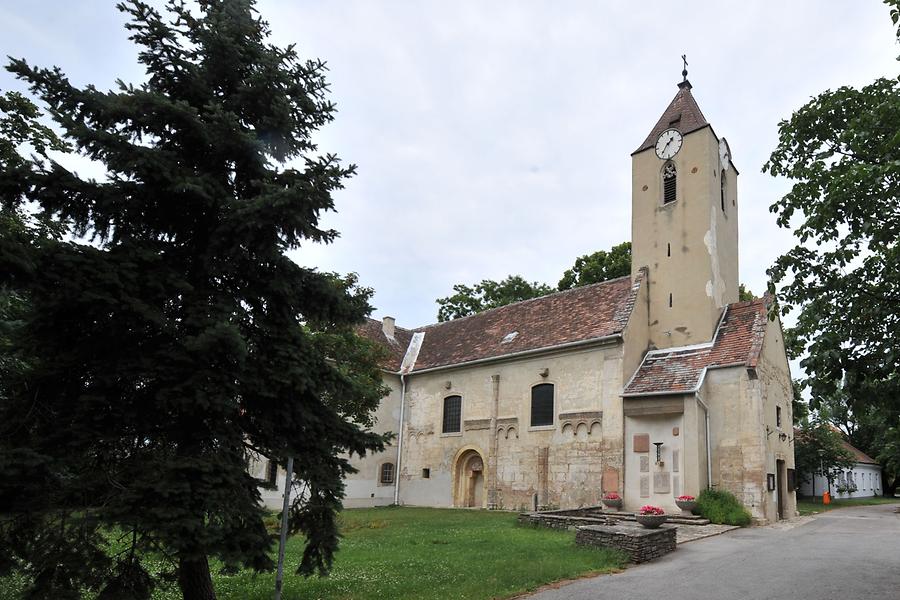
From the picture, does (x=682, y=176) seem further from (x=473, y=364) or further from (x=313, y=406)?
(x=313, y=406)

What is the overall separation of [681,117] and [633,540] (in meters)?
19.3

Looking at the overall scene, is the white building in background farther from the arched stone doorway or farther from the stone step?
the stone step

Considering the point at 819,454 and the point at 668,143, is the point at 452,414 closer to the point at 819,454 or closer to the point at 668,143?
the point at 668,143

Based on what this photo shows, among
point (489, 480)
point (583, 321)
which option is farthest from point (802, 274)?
point (489, 480)

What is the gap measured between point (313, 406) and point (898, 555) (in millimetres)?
12281

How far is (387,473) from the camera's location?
29.6 m

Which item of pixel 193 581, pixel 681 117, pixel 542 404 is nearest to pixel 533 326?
pixel 542 404

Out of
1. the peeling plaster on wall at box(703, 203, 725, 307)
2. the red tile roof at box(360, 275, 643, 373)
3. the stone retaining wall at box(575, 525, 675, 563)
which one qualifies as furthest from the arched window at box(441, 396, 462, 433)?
the stone retaining wall at box(575, 525, 675, 563)

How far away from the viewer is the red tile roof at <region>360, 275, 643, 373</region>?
2417 cm

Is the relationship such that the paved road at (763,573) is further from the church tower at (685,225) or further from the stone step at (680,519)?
the church tower at (685,225)

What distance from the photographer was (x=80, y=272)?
233 inches

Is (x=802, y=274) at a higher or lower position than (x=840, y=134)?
lower

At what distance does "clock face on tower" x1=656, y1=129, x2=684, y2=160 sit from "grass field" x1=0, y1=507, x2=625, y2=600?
16216 mm

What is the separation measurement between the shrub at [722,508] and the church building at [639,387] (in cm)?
32
